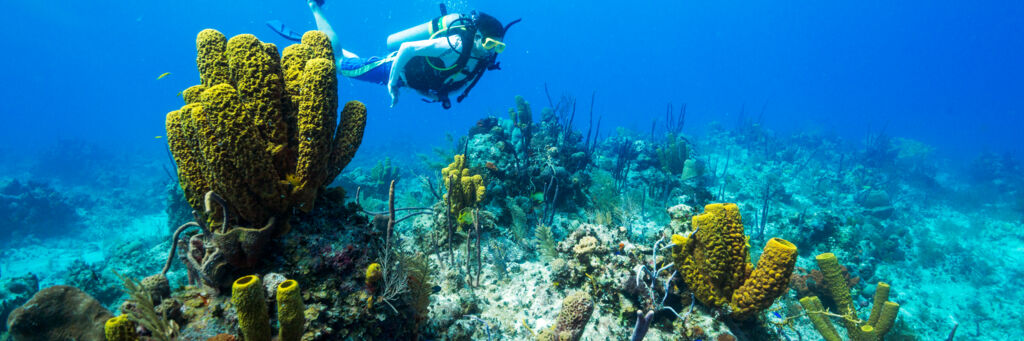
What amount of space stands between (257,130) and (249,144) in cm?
15

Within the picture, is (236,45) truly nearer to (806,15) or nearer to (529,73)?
(529,73)

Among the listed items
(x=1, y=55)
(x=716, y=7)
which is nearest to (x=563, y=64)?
(x=716, y=7)

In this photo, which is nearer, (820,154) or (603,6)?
(820,154)

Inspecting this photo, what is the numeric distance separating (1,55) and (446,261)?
506 feet

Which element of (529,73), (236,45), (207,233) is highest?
(529,73)

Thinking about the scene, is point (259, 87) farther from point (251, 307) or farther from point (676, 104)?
point (676, 104)

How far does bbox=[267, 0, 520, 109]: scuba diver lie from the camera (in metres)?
5.49

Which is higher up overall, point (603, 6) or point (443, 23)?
point (603, 6)

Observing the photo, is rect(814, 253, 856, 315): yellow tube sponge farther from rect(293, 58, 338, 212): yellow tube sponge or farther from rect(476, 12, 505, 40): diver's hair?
rect(476, 12, 505, 40): diver's hair

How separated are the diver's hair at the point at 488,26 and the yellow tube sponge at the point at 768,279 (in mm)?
4571

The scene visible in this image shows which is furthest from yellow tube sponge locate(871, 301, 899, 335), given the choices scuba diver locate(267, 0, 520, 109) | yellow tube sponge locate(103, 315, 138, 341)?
yellow tube sponge locate(103, 315, 138, 341)

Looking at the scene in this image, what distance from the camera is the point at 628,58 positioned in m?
121

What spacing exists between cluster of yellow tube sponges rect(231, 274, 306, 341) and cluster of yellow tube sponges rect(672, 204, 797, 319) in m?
2.82

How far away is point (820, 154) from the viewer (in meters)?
18.4
